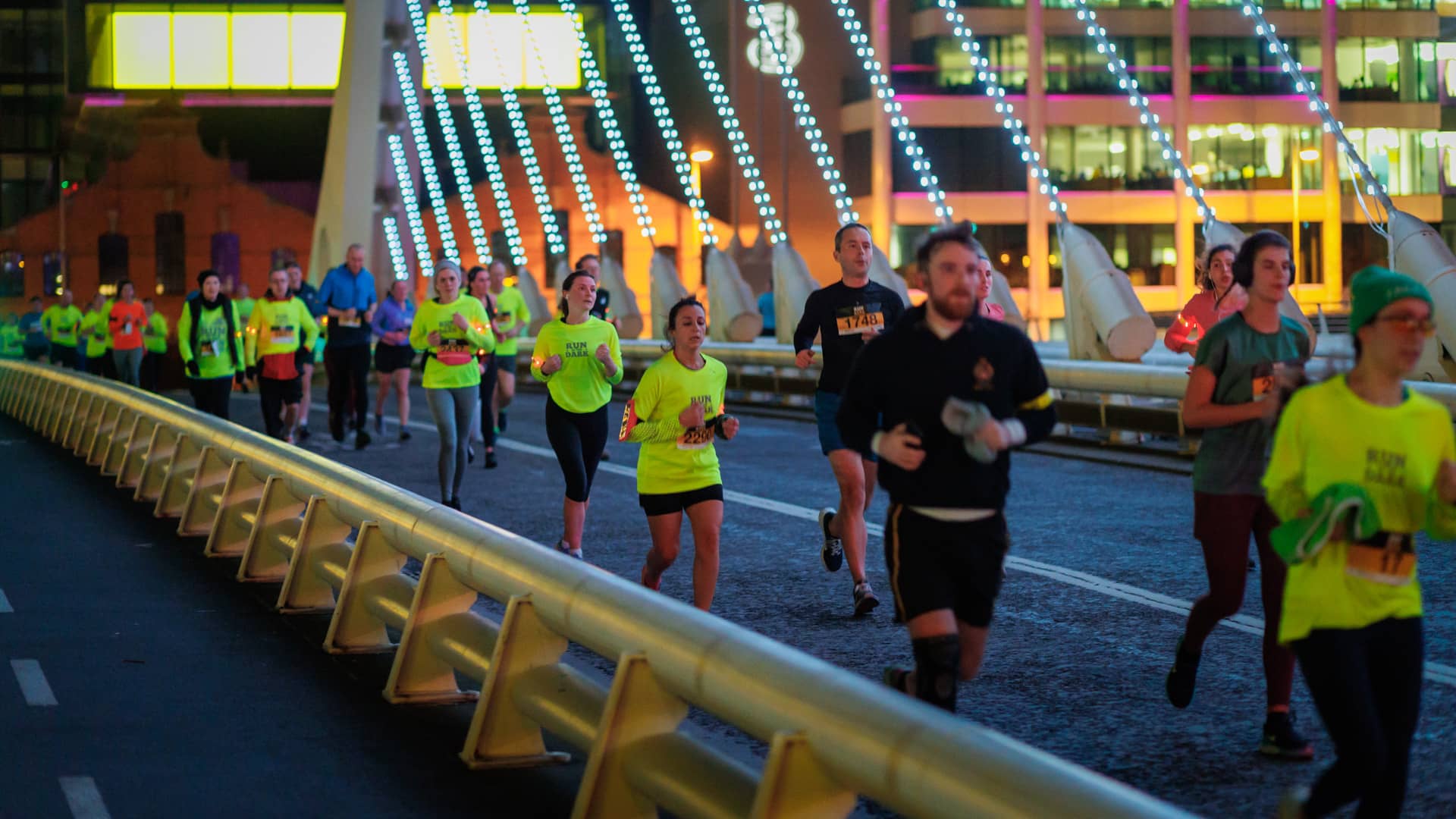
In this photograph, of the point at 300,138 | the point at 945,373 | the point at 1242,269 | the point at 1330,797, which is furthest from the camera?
the point at 300,138

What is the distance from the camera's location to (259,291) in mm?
68812

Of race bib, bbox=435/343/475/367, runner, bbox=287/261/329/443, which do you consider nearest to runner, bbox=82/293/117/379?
runner, bbox=287/261/329/443

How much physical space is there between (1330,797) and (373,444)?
57.5 feet

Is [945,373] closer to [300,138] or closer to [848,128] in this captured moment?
[848,128]

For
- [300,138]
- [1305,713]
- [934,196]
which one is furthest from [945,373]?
[300,138]

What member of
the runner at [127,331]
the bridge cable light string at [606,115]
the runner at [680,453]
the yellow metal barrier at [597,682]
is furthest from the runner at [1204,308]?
the bridge cable light string at [606,115]

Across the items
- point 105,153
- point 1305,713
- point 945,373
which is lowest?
point 1305,713

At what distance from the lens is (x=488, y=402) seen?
19391 millimetres

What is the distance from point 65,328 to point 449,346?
26.7 m

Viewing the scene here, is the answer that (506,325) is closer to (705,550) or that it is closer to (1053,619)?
(1053,619)

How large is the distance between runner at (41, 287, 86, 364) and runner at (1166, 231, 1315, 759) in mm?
34815

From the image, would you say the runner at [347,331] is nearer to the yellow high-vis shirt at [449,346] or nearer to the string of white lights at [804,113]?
the yellow high-vis shirt at [449,346]

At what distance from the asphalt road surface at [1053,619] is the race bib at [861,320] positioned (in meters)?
1.28

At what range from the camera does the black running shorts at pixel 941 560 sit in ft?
18.7
